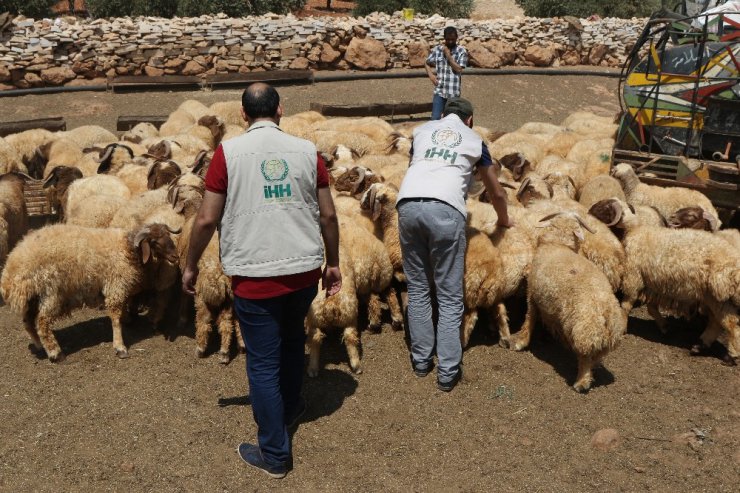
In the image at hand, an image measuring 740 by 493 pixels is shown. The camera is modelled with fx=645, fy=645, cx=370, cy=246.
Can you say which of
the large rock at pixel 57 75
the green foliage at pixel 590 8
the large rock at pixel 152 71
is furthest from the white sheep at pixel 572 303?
the green foliage at pixel 590 8

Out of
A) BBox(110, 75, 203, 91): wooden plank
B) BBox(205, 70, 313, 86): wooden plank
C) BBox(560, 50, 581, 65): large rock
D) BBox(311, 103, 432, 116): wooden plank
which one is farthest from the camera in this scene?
BBox(560, 50, 581, 65): large rock

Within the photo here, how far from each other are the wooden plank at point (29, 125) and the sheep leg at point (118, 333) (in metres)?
8.97

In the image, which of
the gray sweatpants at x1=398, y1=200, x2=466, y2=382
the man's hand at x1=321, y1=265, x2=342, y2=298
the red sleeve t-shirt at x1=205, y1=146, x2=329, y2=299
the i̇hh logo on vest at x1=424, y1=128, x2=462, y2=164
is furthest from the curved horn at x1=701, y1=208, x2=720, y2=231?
the red sleeve t-shirt at x1=205, y1=146, x2=329, y2=299

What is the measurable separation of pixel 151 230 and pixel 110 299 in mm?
790

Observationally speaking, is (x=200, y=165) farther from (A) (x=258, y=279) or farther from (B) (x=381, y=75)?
(B) (x=381, y=75)

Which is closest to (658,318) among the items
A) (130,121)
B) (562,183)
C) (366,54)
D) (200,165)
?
(562,183)

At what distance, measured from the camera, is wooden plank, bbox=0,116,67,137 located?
13.4 m

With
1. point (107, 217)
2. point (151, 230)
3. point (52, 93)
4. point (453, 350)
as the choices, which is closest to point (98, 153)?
point (107, 217)

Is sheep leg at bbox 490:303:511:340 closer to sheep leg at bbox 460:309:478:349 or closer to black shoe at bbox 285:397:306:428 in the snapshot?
sheep leg at bbox 460:309:478:349

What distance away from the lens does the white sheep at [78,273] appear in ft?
19.6

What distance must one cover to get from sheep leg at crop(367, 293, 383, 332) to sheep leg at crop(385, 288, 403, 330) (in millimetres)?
140

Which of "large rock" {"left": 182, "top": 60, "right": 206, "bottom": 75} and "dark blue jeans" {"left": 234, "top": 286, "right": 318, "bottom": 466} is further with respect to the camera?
"large rock" {"left": 182, "top": 60, "right": 206, "bottom": 75}

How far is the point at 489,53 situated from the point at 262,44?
757 centimetres

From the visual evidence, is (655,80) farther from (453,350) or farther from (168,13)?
(168,13)
